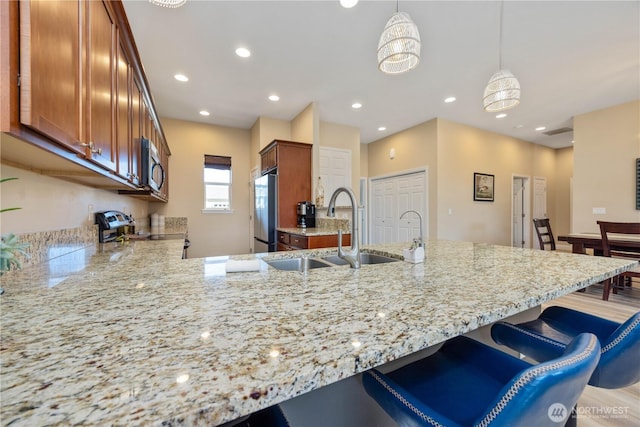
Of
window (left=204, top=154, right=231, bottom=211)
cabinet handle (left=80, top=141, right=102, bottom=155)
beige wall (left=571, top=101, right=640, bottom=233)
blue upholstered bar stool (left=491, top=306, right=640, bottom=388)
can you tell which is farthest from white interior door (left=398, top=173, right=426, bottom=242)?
cabinet handle (left=80, top=141, right=102, bottom=155)

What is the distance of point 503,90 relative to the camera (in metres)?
2.24

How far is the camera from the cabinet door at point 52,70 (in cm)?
74

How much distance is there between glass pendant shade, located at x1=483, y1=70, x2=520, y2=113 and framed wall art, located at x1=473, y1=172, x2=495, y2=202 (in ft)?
11.2

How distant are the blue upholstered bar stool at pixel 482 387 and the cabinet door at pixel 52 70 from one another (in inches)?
49.6

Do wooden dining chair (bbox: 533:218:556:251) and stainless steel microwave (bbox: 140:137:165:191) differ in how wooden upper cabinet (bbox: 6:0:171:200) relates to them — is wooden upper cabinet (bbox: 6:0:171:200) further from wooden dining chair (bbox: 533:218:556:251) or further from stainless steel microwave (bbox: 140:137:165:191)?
wooden dining chair (bbox: 533:218:556:251)

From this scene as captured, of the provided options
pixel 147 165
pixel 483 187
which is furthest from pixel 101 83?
pixel 483 187

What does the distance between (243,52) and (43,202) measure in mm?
2338

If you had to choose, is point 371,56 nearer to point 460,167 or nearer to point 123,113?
point 123,113

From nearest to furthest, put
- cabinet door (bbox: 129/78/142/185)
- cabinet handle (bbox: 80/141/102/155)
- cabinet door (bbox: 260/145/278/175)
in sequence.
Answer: cabinet handle (bbox: 80/141/102/155) < cabinet door (bbox: 129/78/142/185) < cabinet door (bbox: 260/145/278/175)

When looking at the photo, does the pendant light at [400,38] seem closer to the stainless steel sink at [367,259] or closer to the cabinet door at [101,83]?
the stainless steel sink at [367,259]

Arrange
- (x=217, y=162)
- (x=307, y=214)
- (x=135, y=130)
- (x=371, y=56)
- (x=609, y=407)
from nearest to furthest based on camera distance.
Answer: (x=609, y=407), (x=135, y=130), (x=371, y=56), (x=307, y=214), (x=217, y=162)

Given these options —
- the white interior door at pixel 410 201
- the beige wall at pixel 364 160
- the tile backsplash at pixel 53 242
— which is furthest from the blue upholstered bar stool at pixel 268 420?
the beige wall at pixel 364 160

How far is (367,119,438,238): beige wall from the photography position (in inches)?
196

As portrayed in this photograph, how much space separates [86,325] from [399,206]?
18.7 ft
